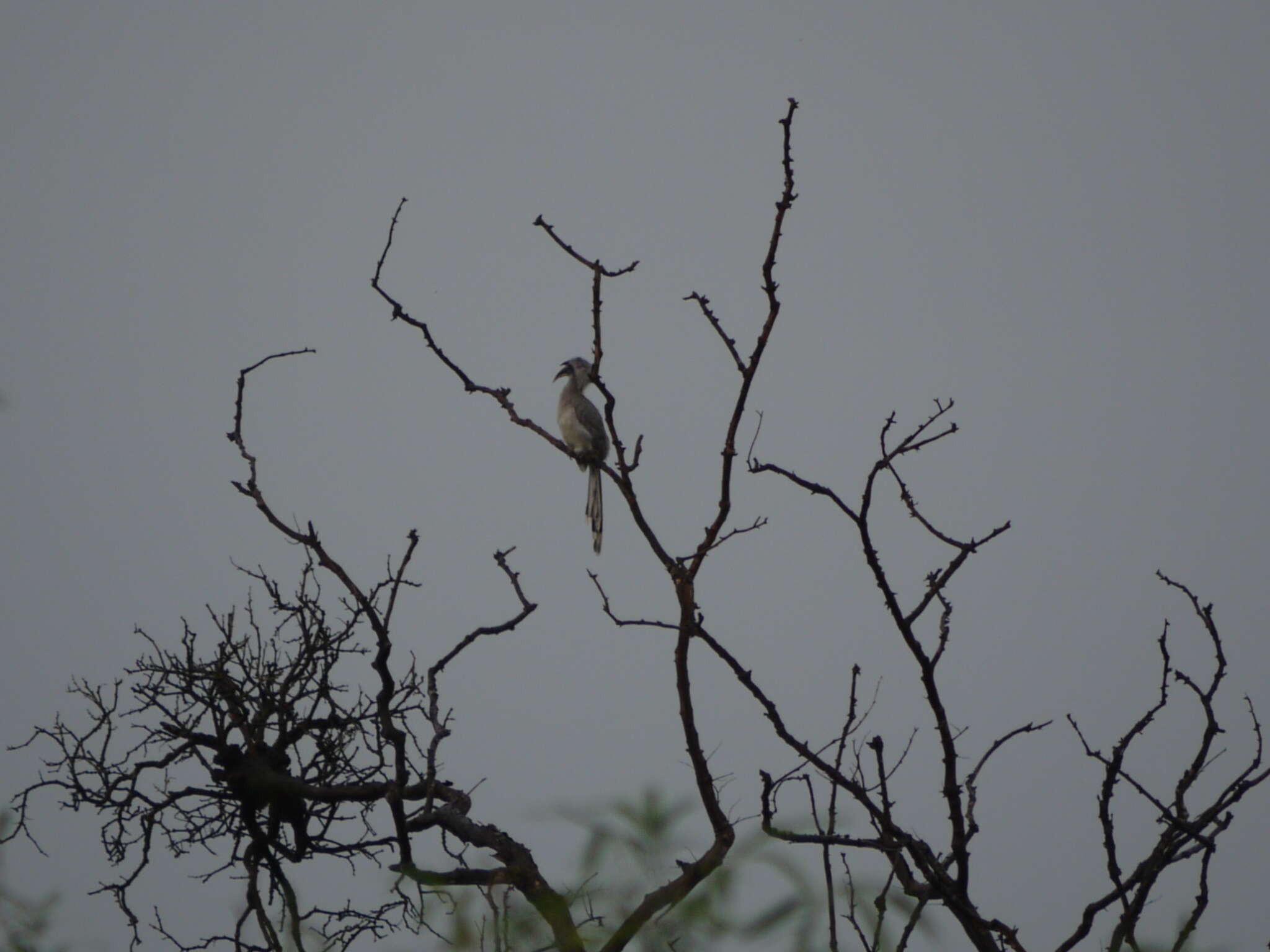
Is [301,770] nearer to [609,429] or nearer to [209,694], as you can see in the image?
[209,694]

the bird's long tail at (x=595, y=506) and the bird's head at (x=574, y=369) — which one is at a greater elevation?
the bird's head at (x=574, y=369)

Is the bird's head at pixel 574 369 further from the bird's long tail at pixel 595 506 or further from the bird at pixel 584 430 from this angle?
the bird's long tail at pixel 595 506

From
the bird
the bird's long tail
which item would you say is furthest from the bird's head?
the bird's long tail

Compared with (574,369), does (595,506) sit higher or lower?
lower

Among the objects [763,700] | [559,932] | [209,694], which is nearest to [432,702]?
[763,700]

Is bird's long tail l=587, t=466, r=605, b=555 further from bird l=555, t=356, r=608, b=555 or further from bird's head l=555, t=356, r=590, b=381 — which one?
bird's head l=555, t=356, r=590, b=381

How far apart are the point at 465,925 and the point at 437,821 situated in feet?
4.45

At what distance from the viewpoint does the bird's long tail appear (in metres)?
6.98

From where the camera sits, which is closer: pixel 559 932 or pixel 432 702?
pixel 559 932

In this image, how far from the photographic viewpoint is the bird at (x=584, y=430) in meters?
7.09

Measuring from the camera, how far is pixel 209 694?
3.89 m

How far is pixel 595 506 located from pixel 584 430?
1.06 meters

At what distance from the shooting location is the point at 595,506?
23.4ft

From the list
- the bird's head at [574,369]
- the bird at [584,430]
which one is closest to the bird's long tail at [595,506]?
the bird at [584,430]
